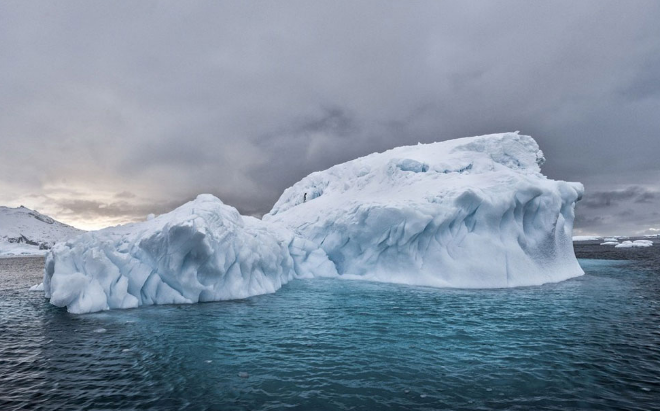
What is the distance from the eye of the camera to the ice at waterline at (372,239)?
1848 cm

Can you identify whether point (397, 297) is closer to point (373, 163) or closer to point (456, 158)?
point (456, 158)

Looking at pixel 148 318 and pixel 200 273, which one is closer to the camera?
pixel 148 318

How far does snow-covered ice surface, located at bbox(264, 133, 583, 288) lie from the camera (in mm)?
24703

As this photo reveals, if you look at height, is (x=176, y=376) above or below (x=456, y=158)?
below

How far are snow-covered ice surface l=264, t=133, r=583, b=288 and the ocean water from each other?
6.70 meters

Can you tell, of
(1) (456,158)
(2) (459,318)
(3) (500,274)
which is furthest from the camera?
(1) (456,158)

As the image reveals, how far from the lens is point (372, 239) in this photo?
2817 centimetres

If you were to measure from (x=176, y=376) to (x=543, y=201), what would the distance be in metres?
26.4

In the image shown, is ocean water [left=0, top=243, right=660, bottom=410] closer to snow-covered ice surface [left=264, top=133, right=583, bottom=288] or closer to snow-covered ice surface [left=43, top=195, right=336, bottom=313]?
snow-covered ice surface [left=43, top=195, right=336, bottom=313]

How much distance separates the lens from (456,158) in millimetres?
32594

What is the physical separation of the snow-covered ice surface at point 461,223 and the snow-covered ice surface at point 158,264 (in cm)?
969

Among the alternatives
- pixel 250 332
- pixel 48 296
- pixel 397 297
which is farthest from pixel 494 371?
pixel 48 296

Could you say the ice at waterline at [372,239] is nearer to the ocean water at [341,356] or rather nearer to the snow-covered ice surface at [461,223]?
the snow-covered ice surface at [461,223]

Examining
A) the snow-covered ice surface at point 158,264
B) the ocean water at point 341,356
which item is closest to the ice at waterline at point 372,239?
the snow-covered ice surface at point 158,264
